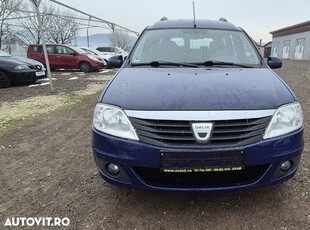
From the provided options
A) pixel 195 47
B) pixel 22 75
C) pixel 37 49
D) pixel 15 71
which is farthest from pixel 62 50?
pixel 195 47

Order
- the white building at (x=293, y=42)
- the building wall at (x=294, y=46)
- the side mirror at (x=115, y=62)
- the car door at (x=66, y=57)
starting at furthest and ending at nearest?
the white building at (x=293, y=42)
the building wall at (x=294, y=46)
the car door at (x=66, y=57)
the side mirror at (x=115, y=62)

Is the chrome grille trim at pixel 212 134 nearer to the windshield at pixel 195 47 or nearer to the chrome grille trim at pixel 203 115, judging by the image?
the chrome grille trim at pixel 203 115

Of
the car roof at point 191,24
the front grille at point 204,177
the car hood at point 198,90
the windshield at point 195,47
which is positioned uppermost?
the car roof at point 191,24

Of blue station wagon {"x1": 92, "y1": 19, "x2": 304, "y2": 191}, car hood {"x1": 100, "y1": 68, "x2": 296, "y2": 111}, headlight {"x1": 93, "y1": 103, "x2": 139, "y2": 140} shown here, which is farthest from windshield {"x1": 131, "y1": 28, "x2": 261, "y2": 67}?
headlight {"x1": 93, "y1": 103, "x2": 139, "y2": 140}

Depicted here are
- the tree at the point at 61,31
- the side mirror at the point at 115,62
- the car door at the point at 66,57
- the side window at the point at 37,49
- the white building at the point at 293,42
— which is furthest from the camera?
the tree at the point at 61,31

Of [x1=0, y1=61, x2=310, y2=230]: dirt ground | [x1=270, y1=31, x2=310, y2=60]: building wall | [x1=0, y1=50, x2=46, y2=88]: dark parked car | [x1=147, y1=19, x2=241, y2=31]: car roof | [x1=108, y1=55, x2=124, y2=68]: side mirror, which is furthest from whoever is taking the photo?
[x1=270, y1=31, x2=310, y2=60]: building wall

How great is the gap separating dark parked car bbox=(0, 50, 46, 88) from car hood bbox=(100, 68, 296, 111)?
7.42 meters

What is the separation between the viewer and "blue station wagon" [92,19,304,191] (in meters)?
1.91

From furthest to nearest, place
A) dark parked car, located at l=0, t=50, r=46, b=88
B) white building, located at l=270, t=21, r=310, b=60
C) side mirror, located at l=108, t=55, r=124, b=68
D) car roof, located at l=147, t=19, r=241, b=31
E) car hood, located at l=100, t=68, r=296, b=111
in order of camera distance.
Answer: white building, located at l=270, t=21, r=310, b=60 → dark parked car, located at l=0, t=50, r=46, b=88 → side mirror, located at l=108, t=55, r=124, b=68 → car roof, located at l=147, t=19, r=241, b=31 → car hood, located at l=100, t=68, r=296, b=111

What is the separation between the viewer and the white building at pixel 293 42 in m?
31.1

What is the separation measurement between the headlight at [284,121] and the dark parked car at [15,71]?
8.69 m

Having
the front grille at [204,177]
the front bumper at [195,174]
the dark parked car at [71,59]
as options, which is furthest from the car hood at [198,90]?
the dark parked car at [71,59]

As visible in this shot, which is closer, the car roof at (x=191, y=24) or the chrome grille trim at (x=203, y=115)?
the chrome grille trim at (x=203, y=115)

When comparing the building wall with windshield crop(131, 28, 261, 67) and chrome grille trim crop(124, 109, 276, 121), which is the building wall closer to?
windshield crop(131, 28, 261, 67)
